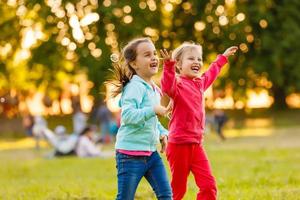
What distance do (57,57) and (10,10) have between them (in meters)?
3.22

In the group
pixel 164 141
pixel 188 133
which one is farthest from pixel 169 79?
pixel 188 133

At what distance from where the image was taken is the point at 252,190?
10.8 metres

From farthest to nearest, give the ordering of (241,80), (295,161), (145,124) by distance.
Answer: (241,80) → (295,161) → (145,124)

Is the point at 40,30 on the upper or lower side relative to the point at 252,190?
upper

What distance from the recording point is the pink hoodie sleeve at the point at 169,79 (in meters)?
7.45

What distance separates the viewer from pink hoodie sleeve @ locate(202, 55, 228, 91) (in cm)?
852

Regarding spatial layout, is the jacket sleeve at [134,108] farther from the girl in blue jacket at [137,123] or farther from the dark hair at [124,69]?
the dark hair at [124,69]

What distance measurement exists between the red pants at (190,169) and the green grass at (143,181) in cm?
161

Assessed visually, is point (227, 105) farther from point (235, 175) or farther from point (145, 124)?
point (145, 124)

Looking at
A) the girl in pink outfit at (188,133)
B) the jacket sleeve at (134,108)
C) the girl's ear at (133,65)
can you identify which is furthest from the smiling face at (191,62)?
the jacket sleeve at (134,108)

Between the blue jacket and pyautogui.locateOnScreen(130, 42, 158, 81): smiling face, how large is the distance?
8 centimetres

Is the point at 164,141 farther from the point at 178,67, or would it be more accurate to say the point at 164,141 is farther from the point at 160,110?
the point at 178,67

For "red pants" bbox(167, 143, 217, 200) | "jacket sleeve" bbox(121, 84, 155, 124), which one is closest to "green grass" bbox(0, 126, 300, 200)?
"red pants" bbox(167, 143, 217, 200)

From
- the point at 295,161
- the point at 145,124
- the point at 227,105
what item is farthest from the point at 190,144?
the point at 227,105
